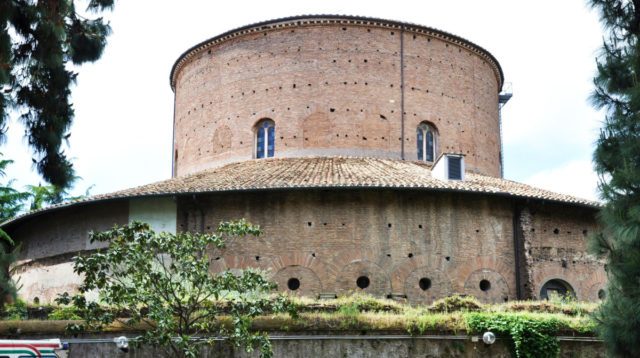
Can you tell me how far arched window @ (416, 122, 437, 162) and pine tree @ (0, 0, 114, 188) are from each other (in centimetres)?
1486

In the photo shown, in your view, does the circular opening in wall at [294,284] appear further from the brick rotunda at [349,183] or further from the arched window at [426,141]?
the arched window at [426,141]

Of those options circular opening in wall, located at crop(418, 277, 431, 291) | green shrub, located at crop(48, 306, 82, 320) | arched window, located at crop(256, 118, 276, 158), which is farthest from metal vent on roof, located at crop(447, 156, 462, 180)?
green shrub, located at crop(48, 306, 82, 320)

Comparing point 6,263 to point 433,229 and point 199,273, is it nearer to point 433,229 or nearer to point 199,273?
point 199,273

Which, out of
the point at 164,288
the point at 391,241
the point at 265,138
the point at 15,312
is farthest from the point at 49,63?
the point at 265,138

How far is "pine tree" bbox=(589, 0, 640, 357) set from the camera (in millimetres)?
11789

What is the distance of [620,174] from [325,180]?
37.7 feet

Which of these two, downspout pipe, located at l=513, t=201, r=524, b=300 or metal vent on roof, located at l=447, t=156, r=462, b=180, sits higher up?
metal vent on roof, located at l=447, t=156, r=462, b=180

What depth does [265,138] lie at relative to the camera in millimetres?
27766

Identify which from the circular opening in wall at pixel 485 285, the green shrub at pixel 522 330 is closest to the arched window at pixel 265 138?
the circular opening in wall at pixel 485 285

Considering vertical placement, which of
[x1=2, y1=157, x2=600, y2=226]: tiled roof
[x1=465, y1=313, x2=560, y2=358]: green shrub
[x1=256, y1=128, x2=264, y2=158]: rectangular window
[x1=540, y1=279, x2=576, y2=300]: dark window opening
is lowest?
[x1=465, y1=313, x2=560, y2=358]: green shrub

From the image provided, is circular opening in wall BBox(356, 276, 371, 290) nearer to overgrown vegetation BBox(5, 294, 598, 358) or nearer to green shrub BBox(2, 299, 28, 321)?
overgrown vegetation BBox(5, 294, 598, 358)

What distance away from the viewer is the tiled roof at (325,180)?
2252 centimetres

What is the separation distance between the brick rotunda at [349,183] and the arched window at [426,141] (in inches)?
1.7

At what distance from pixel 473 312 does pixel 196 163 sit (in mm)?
13029
